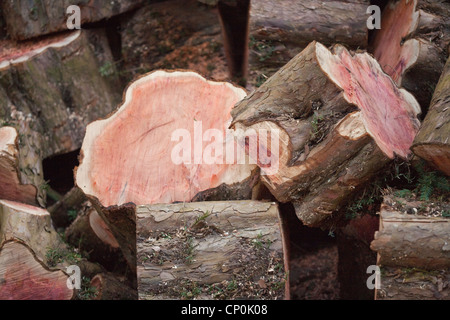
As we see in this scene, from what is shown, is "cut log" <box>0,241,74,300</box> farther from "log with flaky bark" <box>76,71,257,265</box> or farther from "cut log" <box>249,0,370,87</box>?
"cut log" <box>249,0,370,87</box>

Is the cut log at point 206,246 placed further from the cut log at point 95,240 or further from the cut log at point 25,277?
the cut log at point 95,240

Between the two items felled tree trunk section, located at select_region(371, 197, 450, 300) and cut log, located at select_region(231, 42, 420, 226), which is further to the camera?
cut log, located at select_region(231, 42, 420, 226)

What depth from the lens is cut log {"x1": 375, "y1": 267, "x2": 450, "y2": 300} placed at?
2.62 m

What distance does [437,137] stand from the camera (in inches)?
110

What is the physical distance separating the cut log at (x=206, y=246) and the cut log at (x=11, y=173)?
1037 millimetres

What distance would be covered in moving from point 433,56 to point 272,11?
3.61 feet

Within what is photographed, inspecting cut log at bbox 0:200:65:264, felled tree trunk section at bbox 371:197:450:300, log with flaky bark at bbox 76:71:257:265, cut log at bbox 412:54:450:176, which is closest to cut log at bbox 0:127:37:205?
cut log at bbox 0:200:65:264

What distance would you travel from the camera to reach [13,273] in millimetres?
3148

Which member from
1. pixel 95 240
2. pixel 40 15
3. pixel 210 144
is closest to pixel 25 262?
pixel 95 240

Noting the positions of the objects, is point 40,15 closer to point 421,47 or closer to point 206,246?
point 206,246

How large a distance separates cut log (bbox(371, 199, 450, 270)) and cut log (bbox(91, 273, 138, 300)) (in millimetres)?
1689

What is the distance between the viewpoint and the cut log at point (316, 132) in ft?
9.20

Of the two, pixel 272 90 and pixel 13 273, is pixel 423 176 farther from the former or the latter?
pixel 13 273

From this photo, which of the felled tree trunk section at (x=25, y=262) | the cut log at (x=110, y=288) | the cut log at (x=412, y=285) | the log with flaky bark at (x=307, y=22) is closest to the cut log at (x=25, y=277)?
the felled tree trunk section at (x=25, y=262)
